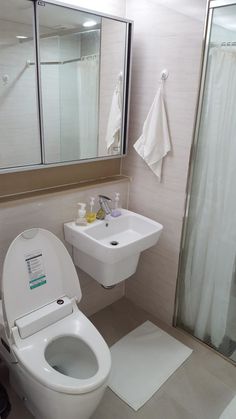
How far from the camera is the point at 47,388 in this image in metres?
1.26

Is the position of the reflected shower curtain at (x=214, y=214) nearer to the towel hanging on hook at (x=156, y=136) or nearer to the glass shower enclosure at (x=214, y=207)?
the glass shower enclosure at (x=214, y=207)

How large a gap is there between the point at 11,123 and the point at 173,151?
36.5 inches

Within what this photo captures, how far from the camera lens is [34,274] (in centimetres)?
154

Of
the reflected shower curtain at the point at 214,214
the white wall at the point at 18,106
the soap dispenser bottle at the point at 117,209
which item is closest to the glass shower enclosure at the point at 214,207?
the reflected shower curtain at the point at 214,214

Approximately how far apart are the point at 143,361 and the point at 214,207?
105 centimetres

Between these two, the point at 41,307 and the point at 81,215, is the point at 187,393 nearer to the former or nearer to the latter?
the point at 41,307

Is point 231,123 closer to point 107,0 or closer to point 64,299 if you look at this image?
point 107,0

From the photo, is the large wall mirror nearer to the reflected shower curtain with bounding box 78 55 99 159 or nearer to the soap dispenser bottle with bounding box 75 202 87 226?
the reflected shower curtain with bounding box 78 55 99 159

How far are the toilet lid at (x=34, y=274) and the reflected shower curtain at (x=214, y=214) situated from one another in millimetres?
792

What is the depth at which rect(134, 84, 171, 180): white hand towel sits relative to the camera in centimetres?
180

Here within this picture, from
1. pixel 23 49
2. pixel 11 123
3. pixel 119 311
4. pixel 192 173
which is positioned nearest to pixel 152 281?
pixel 119 311

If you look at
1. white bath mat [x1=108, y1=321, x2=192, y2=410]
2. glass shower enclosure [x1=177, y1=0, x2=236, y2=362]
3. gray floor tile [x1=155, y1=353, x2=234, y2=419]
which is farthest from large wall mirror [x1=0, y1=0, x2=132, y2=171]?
gray floor tile [x1=155, y1=353, x2=234, y2=419]

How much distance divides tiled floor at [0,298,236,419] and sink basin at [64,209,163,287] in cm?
55

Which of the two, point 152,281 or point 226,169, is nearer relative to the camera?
point 226,169
